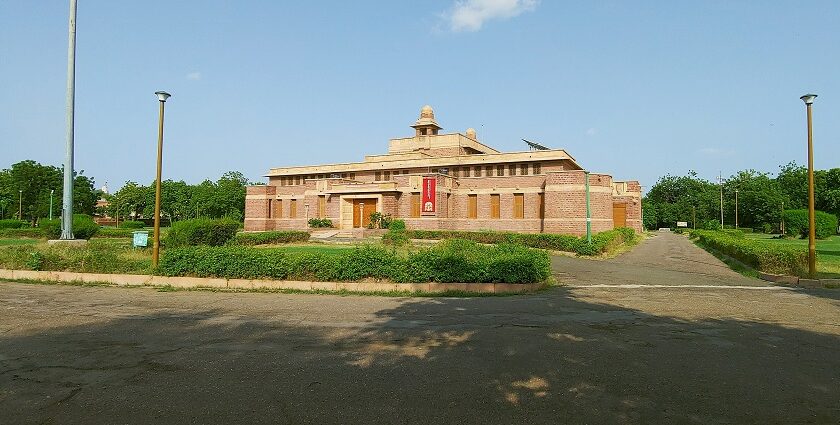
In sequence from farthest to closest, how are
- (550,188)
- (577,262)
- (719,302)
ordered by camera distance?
→ (550,188) → (577,262) → (719,302)

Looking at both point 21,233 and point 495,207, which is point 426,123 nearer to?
point 495,207

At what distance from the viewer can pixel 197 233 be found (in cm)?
2169

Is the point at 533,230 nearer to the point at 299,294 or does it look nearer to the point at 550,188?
the point at 550,188

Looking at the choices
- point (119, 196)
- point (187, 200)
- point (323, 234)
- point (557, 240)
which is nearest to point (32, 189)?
point (119, 196)

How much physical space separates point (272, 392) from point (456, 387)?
1875 mm

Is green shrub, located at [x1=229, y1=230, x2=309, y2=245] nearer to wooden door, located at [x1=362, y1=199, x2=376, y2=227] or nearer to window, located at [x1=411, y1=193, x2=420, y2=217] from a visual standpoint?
wooden door, located at [x1=362, y1=199, x2=376, y2=227]

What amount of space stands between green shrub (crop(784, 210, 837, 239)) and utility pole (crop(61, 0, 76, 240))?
1911 inches

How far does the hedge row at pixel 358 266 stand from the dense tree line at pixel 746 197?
5727 centimetres

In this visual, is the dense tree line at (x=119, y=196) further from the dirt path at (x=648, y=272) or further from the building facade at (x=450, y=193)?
the dirt path at (x=648, y=272)

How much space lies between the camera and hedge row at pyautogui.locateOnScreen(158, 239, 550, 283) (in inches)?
489

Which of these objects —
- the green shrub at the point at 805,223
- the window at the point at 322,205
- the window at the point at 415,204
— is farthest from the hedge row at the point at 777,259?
the window at the point at 322,205

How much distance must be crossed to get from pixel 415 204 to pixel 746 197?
5660 cm

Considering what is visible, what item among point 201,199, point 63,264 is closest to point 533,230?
point 63,264

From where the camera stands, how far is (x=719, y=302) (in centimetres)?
1102
